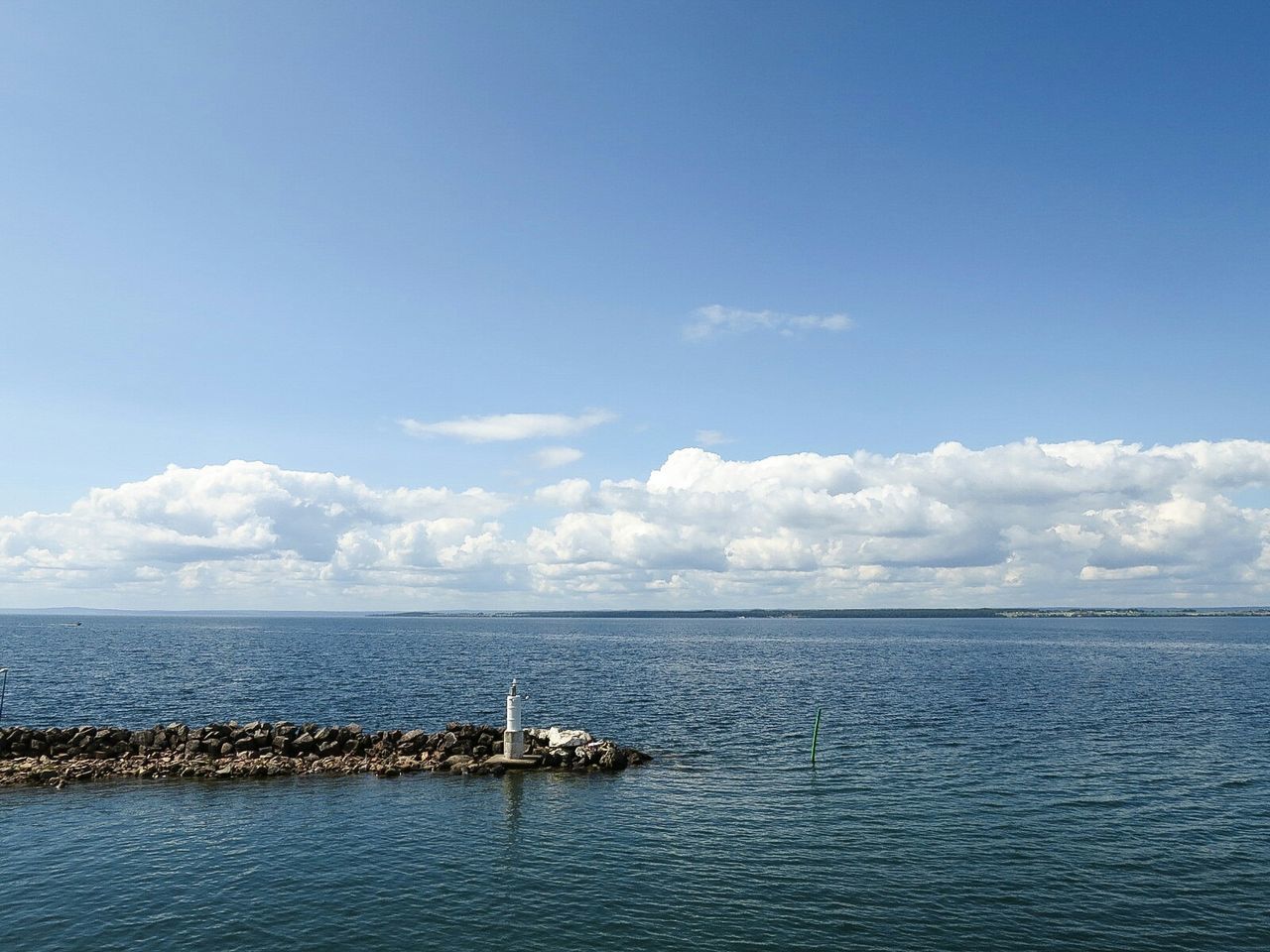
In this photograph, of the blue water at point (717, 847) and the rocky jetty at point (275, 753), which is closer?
the blue water at point (717, 847)

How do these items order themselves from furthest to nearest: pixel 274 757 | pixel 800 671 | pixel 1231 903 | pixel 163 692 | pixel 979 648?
pixel 979 648 < pixel 800 671 < pixel 163 692 < pixel 274 757 < pixel 1231 903

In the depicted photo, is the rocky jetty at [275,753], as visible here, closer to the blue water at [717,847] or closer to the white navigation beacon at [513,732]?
the white navigation beacon at [513,732]

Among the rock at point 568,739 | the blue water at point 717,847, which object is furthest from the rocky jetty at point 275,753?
the blue water at point 717,847

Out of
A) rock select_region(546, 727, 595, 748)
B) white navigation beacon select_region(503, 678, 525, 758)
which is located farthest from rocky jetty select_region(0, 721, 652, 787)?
white navigation beacon select_region(503, 678, 525, 758)

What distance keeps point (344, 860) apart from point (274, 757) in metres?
17.7

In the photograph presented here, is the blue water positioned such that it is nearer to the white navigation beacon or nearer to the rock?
the white navigation beacon

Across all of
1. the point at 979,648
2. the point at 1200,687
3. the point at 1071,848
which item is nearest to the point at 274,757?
the point at 1071,848

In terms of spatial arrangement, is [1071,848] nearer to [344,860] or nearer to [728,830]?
[728,830]

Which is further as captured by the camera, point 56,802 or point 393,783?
point 393,783

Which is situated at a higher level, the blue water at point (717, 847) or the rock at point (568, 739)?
the rock at point (568, 739)

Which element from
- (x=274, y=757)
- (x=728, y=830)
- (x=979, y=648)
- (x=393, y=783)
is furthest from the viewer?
(x=979, y=648)

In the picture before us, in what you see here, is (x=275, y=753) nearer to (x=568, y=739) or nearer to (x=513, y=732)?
(x=513, y=732)

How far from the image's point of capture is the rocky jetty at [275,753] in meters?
42.3

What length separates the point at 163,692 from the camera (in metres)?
83.6
